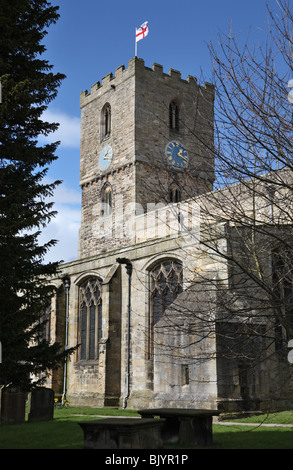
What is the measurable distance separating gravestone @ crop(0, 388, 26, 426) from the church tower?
1708 cm

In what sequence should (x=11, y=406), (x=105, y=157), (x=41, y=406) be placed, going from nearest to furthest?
(x=11, y=406) → (x=41, y=406) → (x=105, y=157)

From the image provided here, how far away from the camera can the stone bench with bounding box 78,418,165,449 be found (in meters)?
8.15

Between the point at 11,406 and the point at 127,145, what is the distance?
827 inches

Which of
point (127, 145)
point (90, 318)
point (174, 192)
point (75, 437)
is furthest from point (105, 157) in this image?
point (75, 437)

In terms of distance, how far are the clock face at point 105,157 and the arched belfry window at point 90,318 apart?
12064 millimetres

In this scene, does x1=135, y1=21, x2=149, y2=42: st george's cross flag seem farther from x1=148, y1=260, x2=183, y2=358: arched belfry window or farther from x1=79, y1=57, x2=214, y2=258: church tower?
x1=148, y1=260, x2=183, y2=358: arched belfry window

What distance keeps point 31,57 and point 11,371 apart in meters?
7.25

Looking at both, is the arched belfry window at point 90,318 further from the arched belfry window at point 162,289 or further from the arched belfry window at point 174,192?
the arched belfry window at point 174,192

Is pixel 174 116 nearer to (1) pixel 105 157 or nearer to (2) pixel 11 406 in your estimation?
(1) pixel 105 157

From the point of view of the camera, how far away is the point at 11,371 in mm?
11344

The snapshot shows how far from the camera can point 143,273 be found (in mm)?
17766

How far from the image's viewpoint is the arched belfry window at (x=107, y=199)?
32.6 meters
